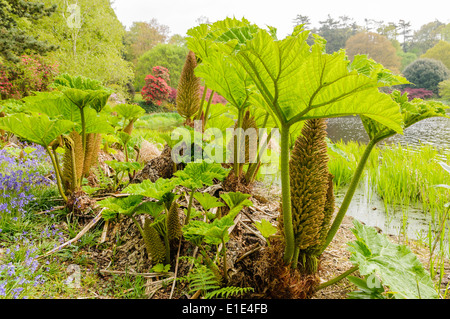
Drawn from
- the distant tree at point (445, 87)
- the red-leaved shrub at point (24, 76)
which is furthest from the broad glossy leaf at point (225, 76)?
the distant tree at point (445, 87)

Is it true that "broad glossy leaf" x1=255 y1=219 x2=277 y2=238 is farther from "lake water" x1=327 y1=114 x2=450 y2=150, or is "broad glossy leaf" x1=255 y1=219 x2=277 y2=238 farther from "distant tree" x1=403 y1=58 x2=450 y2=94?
"distant tree" x1=403 y1=58 x2=450 y2=94

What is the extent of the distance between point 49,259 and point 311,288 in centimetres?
104

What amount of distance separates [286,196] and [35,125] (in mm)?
1089

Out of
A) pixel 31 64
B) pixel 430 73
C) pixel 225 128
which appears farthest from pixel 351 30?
pixel 225 128

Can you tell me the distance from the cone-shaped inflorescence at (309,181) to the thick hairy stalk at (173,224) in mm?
463

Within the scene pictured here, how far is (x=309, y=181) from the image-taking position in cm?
68

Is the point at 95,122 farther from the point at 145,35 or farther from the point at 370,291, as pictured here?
the point at 145,35

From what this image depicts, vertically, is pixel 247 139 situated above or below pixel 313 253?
above

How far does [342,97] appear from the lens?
59 cm

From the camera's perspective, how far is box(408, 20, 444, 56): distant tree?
16598 mm

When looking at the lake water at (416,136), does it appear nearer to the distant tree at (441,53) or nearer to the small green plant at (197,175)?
the small green plant at (197,175)

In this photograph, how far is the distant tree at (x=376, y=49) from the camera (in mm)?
11797

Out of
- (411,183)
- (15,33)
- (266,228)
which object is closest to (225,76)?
(266,228)
